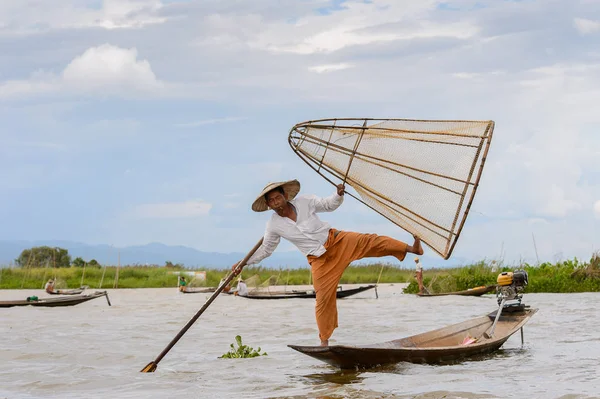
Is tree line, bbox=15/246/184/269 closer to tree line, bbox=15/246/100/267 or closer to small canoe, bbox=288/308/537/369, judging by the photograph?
tree line, bbox=15/246/100/267

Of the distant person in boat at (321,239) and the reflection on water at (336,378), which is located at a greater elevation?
the distant person in boat at (321,239)

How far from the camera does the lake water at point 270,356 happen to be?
18.5 ft

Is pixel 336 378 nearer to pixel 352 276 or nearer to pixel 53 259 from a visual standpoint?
pixel 352 276

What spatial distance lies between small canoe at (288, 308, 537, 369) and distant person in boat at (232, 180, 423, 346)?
28cm

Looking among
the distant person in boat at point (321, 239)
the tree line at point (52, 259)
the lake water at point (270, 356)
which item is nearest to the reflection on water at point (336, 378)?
the lake water at point (270, 356)

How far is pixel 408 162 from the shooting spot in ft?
19.3

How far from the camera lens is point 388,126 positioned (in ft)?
19.2

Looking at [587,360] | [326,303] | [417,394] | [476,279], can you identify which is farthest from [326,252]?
[476,279]

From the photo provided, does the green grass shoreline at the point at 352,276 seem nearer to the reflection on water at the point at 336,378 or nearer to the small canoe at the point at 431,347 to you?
the small canoe at the point at 431,347

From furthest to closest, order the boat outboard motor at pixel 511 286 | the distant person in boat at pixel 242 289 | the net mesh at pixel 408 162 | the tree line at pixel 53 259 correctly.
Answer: the tree line at pixel 53 259 < the distant person in boat at pixel 242 289 < the boat outboard motor at pixel 511 286 < the net mesh at pixel 408 162

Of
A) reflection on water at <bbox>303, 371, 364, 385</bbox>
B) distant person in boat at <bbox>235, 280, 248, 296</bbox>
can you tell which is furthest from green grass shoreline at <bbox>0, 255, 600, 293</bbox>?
reflection on water at <bbox>303, 371, 364, 385</bbox>

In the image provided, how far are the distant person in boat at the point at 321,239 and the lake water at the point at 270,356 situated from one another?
638 millimetres

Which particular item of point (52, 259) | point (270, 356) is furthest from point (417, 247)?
point (52, 259)

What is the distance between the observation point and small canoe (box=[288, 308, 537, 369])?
5762mm
